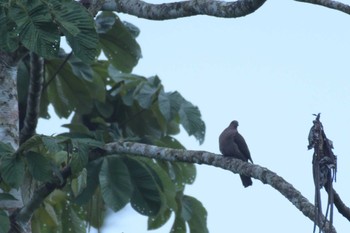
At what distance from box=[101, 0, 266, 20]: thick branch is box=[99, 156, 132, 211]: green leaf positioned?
1036mm

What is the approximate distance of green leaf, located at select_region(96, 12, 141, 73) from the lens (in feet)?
31.0

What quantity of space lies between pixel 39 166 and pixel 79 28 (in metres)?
0.84

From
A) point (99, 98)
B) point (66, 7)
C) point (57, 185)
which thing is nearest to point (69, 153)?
point (57, 185)

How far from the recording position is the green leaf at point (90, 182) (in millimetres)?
7773

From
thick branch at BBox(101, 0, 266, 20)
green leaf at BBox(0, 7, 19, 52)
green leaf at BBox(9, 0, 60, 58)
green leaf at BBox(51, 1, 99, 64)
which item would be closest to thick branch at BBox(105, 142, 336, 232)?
thick branch at BBox(101, 0, 266, 20)

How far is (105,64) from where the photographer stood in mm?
10602

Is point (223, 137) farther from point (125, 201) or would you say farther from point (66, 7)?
point (66, 7)

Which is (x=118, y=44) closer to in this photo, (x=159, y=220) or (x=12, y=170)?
(x=159, y=220)

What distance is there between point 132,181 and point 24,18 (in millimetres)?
2261

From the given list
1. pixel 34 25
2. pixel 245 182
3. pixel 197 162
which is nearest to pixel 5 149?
pixel 34 25

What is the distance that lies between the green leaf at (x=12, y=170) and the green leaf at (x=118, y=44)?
3.11m

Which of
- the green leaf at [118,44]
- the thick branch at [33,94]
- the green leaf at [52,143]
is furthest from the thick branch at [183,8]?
the green leaf at [118,44]

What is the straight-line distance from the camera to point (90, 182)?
779 cm

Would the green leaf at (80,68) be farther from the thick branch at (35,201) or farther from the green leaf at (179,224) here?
the thick branch at (35,201)
